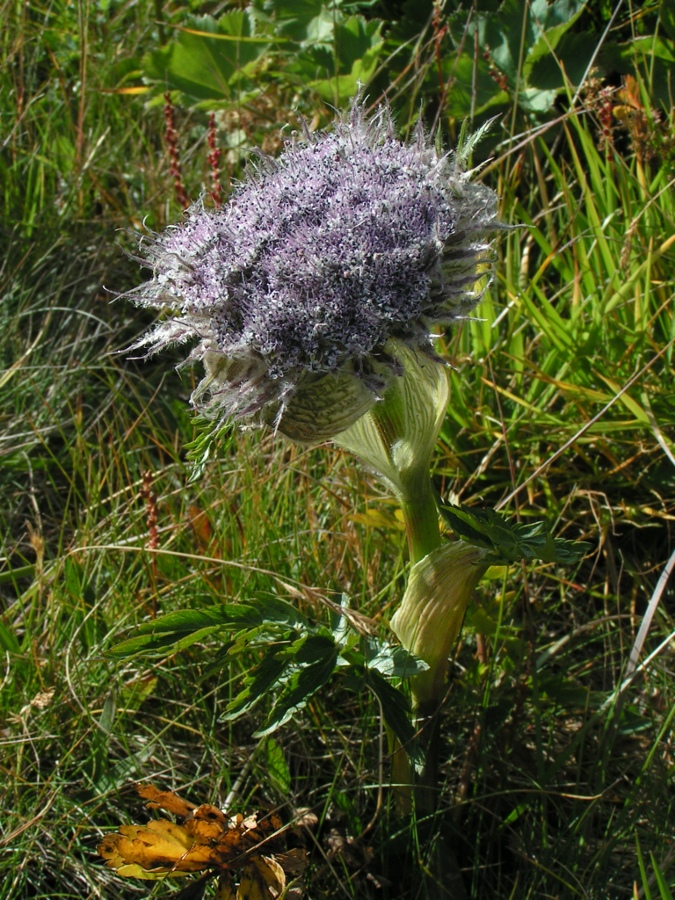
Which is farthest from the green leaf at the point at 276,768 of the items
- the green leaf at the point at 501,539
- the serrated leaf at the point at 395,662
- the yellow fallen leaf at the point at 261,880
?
the green leaf at the point at 501,539

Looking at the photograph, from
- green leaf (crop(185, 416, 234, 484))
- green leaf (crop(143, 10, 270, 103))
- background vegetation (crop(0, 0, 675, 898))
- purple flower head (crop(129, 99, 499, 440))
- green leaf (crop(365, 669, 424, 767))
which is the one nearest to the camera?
purple flower head (crop(129, 99, 499, 440))

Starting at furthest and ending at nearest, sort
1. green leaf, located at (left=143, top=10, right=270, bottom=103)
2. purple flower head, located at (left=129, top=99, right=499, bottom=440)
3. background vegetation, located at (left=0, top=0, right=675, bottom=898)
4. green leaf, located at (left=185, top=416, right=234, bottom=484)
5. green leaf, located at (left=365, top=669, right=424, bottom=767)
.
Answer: green leaf, located at (left=143, top=10, right=270, bottom=103), background vegetation, located at (left=0, top=0, right=675, bottom=898), green leaf, located at (left=365, top=669, right=424, bottom=767), green leaf, located at (left=185, top=416, right=234, bottom=484), purple flower head, located at (left=129, top=99, right=499, bottom=440)

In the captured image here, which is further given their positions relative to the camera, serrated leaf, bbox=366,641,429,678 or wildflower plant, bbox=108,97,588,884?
serrated leaf, bbox=366,641,429,678

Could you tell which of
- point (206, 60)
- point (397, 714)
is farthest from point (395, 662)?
point (206, 60)

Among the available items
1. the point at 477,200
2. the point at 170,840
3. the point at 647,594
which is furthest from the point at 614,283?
the point at 170,840

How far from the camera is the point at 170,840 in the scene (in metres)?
1.56

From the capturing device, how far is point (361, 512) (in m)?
2.39

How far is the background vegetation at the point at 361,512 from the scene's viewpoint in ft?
6.24

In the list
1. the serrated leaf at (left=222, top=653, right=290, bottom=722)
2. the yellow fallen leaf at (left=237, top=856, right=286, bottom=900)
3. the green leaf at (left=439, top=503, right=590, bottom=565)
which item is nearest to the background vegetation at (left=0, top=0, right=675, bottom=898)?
the serrated leaf at (left=222, top=653, right=290, bottom=722)

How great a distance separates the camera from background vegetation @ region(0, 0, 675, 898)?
6.24ft

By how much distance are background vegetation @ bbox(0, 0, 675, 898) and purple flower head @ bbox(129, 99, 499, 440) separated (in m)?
0.26

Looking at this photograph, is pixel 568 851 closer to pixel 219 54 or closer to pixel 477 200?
pixel 477 200

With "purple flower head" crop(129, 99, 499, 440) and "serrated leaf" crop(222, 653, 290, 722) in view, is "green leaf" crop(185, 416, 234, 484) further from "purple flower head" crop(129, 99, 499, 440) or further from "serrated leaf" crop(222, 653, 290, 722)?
"serrated leaf" crop(222, 653, 290, 722)

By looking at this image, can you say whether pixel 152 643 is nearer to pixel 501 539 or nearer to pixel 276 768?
pixel 276 768
